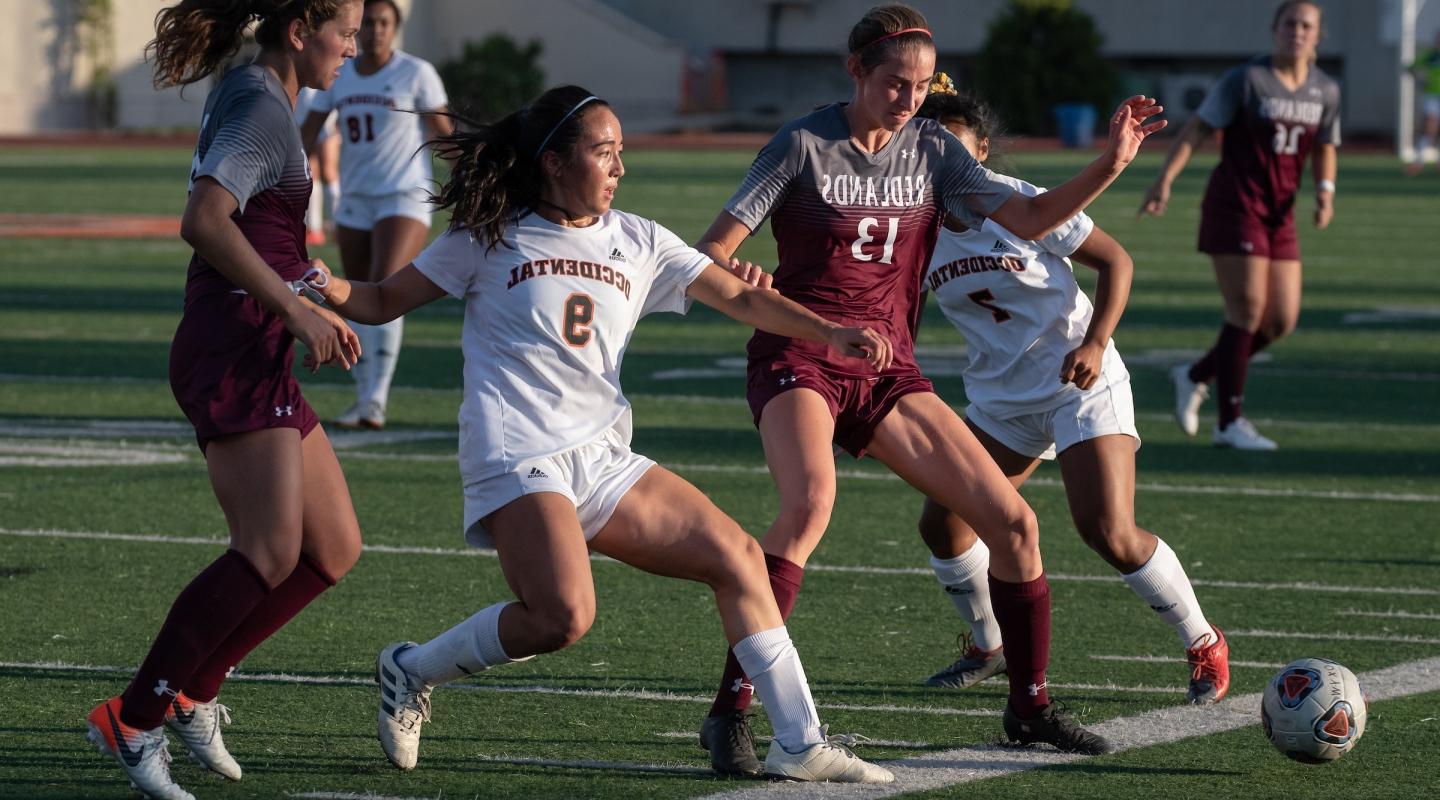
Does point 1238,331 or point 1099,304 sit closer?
point 1099,304

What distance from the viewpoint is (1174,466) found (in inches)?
423

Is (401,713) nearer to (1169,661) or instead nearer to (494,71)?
(1169,661)

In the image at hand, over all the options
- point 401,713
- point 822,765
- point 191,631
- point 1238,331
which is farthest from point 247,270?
point 1238,331

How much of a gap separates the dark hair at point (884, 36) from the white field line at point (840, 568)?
277cm

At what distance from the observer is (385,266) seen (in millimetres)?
11297

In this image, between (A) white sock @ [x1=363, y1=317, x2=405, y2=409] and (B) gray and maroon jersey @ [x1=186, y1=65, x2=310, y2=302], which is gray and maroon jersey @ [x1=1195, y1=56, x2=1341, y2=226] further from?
(B) gray and maroon jersey @ [x1=186, y1=65, x2=310, y2=302]

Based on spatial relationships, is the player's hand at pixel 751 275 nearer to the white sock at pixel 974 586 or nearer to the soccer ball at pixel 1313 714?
the white sock at pixel 974 586

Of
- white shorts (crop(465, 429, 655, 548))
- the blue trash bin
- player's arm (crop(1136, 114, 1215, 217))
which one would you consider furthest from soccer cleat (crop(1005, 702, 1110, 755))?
the blue trash bin

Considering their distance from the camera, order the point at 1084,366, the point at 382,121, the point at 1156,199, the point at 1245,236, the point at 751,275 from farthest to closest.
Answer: the point at 382,121 → the point at 1245,236 → the point at 1156,199 → the point at 1084,366 → the point at 751,275

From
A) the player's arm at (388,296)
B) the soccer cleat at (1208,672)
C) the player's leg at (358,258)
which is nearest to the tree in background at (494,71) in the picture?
the player's leg at (358,258)

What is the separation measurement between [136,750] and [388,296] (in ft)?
3.81

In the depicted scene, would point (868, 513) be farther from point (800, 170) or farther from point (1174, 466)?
point (800, 170)

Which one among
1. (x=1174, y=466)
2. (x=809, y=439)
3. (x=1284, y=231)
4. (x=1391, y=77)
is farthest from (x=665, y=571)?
(x=1391, y=77)

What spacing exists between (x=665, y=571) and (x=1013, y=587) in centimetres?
100
